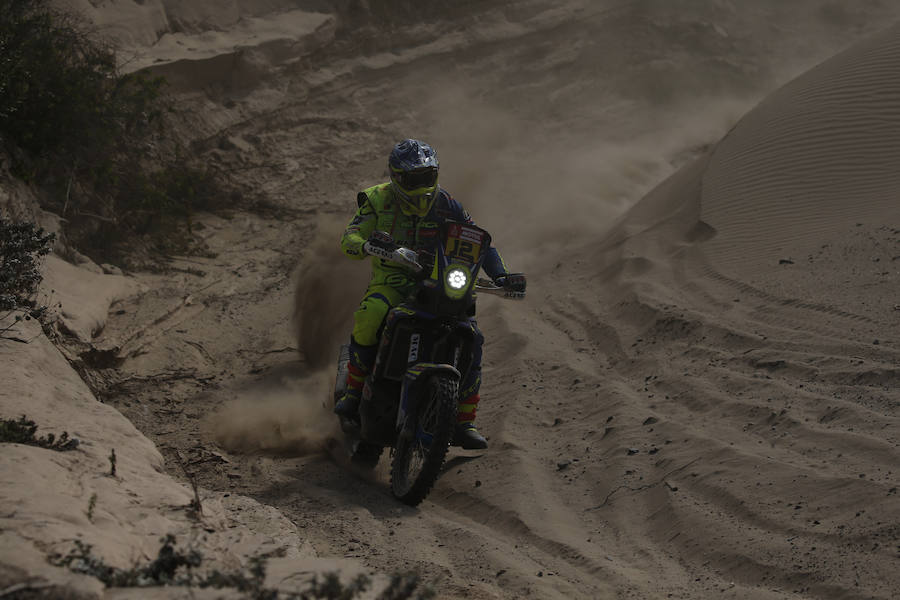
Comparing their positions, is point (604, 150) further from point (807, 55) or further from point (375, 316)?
point (375, 316)

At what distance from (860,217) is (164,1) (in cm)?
1134

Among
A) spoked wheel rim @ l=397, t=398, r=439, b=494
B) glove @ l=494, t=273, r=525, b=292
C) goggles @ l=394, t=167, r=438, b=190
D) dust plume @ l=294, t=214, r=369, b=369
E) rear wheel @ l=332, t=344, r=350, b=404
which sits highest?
goggles @ l=394, t=167, r=438, b=190

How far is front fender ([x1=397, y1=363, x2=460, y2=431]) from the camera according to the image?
575 centimetres

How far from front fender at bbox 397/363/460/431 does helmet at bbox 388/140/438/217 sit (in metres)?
1.32

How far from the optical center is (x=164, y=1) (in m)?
15.4

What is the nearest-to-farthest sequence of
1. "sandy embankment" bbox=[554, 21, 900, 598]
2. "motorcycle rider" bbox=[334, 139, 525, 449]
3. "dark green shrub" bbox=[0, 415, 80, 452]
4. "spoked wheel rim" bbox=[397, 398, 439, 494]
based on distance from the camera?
"dark green shrub" bbox=[0, 415, 80, 452], "sandy embankment" bbox=[554, 21, 900, 598], "spoked wheel rim" bbox=[397, 398, 439, 494], "motorcycle rider" bbox=[334, 139, 525, 449]

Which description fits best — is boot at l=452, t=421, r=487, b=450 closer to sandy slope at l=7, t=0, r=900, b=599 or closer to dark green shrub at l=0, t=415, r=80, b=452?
sandy slope at l=7, t=0, r=900, b=599

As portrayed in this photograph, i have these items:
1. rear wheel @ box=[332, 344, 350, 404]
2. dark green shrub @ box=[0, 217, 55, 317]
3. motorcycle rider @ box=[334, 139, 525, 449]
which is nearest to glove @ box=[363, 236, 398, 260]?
motorcycle rider @ box=[334, 139, 525, 449]

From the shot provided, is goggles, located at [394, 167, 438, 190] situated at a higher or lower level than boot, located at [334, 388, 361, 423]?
higher

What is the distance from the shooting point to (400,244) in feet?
21.9

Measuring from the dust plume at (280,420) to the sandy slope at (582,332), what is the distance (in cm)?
3

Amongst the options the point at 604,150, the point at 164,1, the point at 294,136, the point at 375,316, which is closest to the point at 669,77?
the point at 604,150

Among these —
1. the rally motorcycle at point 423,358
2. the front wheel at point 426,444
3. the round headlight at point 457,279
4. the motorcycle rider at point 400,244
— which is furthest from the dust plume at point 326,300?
the round headlight at point 457,279

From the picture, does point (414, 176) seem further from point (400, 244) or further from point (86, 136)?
point (86, 136)
